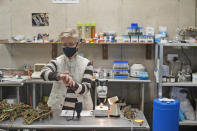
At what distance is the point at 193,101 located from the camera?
4180 mm

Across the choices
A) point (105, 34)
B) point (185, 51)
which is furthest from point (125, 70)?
point (185, 51)

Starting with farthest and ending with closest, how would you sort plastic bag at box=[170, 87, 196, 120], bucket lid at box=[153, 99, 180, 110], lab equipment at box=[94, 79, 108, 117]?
plastic bag at box=[170, 87, 196, 120] < bucket lid at box=[153, 99, 180, 110] < lab equipment at box=[94, 79, 108, 117]

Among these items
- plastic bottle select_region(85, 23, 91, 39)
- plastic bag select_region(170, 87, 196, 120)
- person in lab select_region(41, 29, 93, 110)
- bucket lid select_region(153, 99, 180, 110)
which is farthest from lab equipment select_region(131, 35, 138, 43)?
→ person in lab select_region(41, 29, 93, 110)

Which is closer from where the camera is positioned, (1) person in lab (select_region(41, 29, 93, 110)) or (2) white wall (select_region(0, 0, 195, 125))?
Result: (1) person in lab (select_region(41, 29, 93, 110))

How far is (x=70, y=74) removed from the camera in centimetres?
274

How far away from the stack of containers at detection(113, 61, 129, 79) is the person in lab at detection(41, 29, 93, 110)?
1.35 m

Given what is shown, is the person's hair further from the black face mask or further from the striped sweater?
the striped sweater

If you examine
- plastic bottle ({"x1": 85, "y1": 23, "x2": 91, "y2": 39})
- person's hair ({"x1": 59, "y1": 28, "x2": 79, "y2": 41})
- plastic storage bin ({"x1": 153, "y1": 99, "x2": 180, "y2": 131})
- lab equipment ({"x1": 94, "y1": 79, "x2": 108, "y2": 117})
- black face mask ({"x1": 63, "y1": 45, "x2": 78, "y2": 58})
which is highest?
plastic bottle ({"x1": 85, "y1": 23, "x2": 91, "y2": 39})

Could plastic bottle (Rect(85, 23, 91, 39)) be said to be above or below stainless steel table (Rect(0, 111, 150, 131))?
above

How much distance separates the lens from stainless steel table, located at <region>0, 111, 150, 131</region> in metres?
2.17

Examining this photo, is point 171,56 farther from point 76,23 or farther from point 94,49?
point 76,23

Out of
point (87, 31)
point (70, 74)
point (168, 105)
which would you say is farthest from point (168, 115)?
point (87, 31)

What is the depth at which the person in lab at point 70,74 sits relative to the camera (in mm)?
2582

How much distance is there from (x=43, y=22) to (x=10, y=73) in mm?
1042
